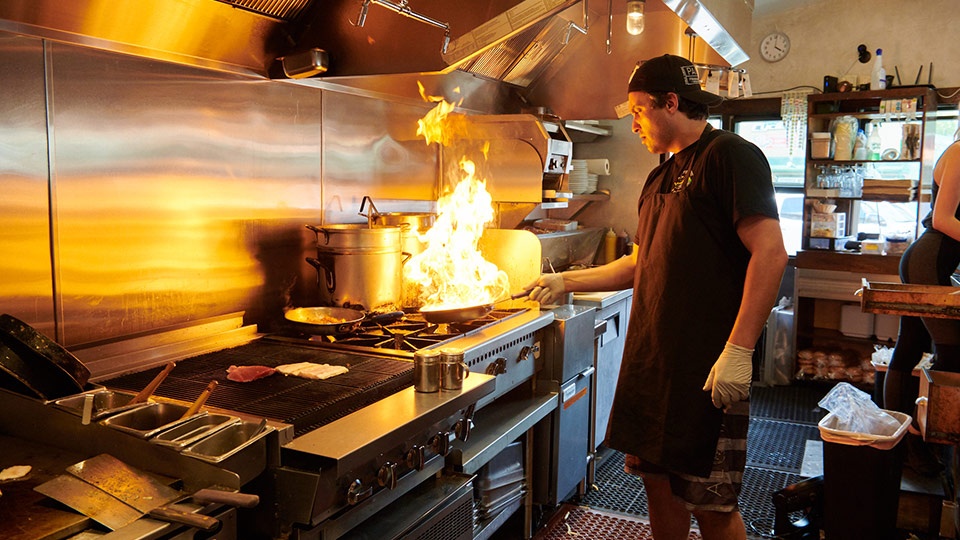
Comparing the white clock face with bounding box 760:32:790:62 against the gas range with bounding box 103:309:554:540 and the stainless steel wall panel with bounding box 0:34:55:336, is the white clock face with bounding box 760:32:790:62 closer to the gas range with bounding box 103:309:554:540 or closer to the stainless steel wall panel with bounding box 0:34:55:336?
the gas range with bounding box 103:309:554:540

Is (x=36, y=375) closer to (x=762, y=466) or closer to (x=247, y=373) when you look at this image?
(x=247, y=373)

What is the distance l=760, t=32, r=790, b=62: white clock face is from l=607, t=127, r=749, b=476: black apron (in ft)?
15.4

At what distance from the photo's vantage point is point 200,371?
94.5 inches

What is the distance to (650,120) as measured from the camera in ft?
8.42

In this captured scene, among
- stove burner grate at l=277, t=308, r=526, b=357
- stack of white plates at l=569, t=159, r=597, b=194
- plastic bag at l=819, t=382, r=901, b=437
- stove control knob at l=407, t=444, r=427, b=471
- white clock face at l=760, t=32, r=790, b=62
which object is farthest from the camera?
white clock face at l=760, t=32, r=790, b=62

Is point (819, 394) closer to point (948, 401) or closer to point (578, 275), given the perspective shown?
point (948, 401)

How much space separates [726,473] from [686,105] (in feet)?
4.11

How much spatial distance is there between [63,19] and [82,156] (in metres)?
0.42

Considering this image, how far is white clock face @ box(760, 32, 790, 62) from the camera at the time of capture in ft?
21.4

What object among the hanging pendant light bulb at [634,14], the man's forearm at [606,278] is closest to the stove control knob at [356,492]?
the man's forearm at [606,278]

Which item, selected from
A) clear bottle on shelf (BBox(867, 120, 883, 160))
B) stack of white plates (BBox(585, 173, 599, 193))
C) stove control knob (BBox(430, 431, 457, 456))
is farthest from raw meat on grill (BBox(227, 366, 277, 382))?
clear bottle on shelf (BBox(867, 120, 883, 160))

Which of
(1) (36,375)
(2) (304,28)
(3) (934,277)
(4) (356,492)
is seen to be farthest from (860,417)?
(1) (36,375)

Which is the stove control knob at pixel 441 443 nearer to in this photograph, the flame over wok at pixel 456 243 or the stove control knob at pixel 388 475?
the stove control knob at pixel 388 475

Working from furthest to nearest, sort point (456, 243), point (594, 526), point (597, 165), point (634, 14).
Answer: point (597, 165) < point (634, 14) < point (456, 243) < point (594, 526)
